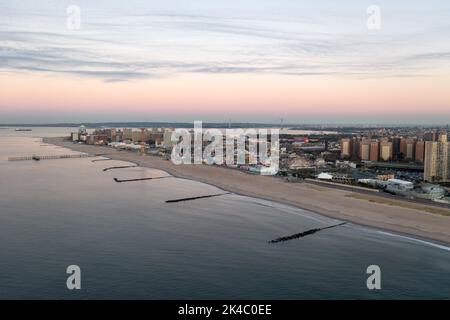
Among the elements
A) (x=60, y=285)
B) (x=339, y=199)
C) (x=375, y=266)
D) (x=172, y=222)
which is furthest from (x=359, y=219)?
(x=60, y=285)

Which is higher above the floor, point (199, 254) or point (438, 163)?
point (438, 163)

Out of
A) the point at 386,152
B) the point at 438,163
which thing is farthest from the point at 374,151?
the point at 438,163

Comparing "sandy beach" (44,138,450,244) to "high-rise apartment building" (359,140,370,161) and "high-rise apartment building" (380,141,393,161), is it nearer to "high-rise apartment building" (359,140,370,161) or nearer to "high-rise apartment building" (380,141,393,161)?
"high-rise apartment building" (359,140,370,161)

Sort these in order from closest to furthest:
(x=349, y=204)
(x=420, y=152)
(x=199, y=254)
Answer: (x=199, y=254), (x=349, y=204), (x=420, y=152)

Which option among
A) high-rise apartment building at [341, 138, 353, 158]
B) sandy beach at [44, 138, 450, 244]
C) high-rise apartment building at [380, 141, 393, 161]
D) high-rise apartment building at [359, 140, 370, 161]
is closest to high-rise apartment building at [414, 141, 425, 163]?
high-rise apartment building at [380, 141, 393, 161]

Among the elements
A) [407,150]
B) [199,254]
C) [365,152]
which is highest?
[407,150]

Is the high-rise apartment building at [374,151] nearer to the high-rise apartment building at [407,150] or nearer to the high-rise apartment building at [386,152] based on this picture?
the high-rise apartment building at [386,152]

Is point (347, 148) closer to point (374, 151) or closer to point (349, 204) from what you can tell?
point (374, 151)
